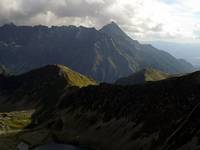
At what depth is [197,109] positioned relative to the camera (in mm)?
152875

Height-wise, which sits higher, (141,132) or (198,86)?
(198,86)

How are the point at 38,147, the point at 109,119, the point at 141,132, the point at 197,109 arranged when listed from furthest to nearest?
1. the point at 109,119
2. the point at 38,147
3. the point at 141,132
4. the point at 197,109

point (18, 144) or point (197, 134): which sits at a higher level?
point (197, 134)

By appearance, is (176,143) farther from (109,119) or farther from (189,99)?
(109,119)

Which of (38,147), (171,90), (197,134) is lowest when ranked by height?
(38,147)

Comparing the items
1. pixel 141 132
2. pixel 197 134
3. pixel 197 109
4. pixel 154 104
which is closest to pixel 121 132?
pixel 141 132

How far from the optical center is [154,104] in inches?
7530

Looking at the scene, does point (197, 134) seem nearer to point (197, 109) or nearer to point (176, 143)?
point (176, 143)

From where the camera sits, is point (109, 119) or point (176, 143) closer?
point (176, 143)

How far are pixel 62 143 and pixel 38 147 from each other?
49.8 ft

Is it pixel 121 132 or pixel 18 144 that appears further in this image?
pixel 18 144

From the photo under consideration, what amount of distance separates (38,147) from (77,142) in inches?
750

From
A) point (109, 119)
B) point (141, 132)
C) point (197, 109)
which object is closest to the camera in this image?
point (197, 109)

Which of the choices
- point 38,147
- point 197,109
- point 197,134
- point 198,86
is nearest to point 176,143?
point 197,134
